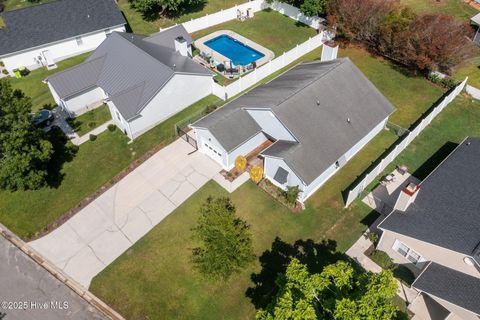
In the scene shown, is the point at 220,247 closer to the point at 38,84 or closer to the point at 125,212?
the point at 125,212

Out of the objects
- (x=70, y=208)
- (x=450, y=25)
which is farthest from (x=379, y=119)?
(x=70, y=208)

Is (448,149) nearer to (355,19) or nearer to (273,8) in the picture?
(355,19)

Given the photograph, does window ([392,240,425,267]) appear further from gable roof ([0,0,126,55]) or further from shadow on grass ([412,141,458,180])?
gable roof ([0,0,126,55])

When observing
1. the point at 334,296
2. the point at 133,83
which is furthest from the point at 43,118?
the point at 334,296

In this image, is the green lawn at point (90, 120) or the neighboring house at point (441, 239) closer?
the neighboring house at point (441, 239)

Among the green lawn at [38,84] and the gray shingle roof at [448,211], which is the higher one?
the gray shingle roof at [448,211]

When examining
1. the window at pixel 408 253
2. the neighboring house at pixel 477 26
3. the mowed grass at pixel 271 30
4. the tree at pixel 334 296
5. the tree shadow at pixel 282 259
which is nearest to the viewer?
the tree at pixel 334 296

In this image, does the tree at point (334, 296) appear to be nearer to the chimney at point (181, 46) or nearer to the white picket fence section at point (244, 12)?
the chimney at point (181, 46)

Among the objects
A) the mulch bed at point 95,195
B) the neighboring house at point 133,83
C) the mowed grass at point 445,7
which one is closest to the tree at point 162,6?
the neighboring house at point 133,83
